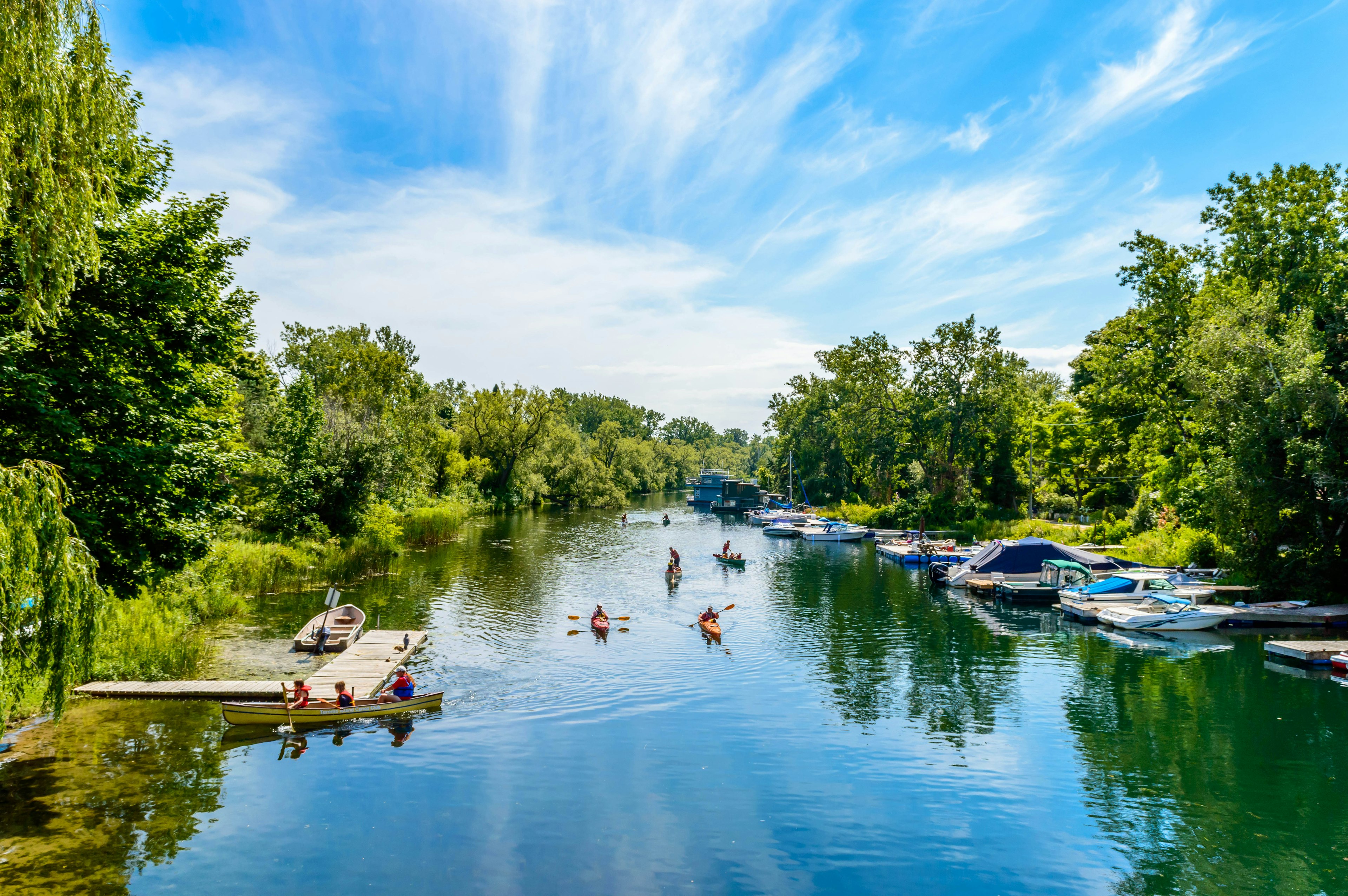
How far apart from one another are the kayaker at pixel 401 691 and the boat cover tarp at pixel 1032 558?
125 feet

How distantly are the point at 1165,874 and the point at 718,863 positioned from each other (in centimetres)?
886

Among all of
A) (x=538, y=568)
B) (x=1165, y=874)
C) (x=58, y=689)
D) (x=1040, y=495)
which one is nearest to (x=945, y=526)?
(x=1040, y=495)

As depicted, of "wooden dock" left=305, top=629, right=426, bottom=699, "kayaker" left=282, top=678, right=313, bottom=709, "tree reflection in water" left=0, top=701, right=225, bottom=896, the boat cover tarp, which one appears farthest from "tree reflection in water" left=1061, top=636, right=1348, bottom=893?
"wooden dock" left=305, top=629, right=426, bottom=699

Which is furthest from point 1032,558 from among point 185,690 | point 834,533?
point 185,690

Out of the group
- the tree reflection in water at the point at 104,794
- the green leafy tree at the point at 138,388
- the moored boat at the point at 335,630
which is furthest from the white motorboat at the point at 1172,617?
the green leafy tree at the point at 138,388

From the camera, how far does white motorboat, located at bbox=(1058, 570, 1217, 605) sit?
3694cm

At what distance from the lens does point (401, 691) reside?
2192 centimetres

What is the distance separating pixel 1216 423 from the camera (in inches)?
1447

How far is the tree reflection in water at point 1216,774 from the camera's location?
14.4 metres

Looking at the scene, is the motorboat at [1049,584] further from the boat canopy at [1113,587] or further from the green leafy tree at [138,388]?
the green leafy tree at [138,388]

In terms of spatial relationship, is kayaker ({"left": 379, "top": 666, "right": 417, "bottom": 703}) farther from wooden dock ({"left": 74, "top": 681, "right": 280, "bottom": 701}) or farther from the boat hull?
the boat hull

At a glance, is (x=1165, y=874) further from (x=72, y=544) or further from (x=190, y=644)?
(x=190, y=644)

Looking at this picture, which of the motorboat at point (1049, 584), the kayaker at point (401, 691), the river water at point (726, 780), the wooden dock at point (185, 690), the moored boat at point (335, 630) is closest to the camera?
the river water at point (726, 780)

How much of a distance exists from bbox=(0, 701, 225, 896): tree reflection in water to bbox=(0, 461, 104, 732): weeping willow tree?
2807 millimetres
